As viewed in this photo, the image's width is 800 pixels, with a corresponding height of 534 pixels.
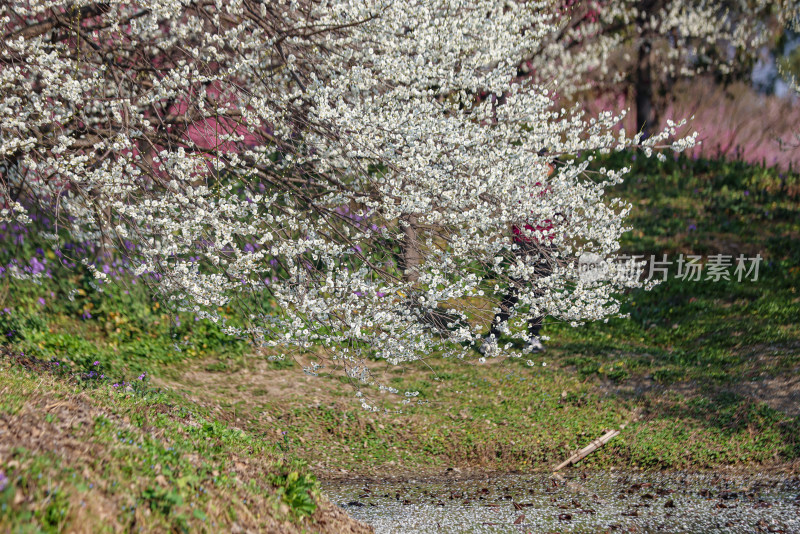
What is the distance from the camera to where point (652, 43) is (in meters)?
18.9

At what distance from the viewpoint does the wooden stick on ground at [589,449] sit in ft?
26.1

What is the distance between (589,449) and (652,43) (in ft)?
48.2

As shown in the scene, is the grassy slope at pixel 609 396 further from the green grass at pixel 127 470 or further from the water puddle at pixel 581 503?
the green grass at pixel 127 470

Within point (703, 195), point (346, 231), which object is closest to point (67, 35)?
point (346, 231)

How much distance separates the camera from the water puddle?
19.7 ft

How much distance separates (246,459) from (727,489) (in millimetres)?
5098

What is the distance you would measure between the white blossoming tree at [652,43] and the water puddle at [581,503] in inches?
513

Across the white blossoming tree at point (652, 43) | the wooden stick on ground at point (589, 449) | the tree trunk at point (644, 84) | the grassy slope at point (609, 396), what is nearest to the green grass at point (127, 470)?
the grassy slope at point (609, 396)

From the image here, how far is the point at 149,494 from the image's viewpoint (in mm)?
4195

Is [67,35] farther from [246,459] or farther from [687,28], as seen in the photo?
[687,28]

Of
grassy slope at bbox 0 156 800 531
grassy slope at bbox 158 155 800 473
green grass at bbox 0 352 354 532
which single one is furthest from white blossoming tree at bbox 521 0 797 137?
green grass at bbox 0 352 354 532

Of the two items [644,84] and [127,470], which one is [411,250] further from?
[644,84]

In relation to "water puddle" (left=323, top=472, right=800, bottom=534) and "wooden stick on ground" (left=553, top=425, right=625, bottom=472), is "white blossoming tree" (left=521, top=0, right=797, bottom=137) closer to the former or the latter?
"wooden stick on ground" (left=553, top=425, right=625, bottom=472)

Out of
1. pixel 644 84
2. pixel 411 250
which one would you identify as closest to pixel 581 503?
pixel 411 250
